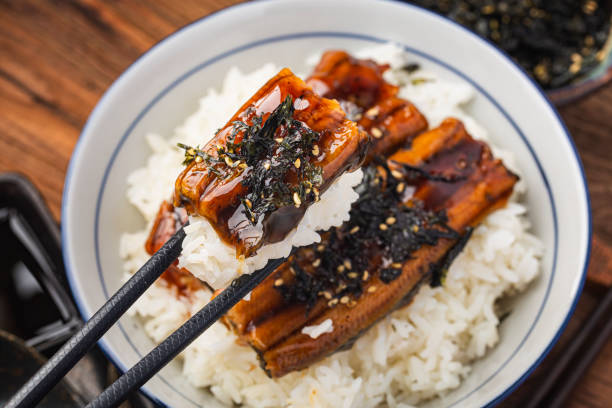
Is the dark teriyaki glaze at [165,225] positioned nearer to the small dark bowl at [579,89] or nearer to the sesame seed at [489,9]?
the small dark bowl at [579,89]

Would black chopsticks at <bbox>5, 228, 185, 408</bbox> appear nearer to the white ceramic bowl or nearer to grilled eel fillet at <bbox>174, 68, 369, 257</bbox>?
grilled eel fillet at <bbox>174, 68, 369, 257</bbox>

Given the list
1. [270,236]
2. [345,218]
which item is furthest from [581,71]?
[270,236]

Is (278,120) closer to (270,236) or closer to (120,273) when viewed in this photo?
(270,236)

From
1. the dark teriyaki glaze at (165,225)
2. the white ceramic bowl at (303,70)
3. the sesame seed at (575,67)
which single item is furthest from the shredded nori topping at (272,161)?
the sesame seed at (575,67)

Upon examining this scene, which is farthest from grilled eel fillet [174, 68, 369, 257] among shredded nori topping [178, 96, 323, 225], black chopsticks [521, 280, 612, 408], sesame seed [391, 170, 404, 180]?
black chopsticks [521, 280, 612, 408]

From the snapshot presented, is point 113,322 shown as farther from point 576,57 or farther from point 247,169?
point 576,57
